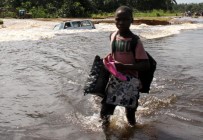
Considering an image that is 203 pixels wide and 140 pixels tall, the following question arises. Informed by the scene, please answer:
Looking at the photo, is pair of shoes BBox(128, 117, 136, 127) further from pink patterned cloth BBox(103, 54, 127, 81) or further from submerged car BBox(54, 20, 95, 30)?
submerged car BBox(54, 20, 95, 30)

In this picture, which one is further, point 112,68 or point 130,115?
point 130,115

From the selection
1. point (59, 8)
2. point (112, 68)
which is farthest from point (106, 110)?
point (59, 8)

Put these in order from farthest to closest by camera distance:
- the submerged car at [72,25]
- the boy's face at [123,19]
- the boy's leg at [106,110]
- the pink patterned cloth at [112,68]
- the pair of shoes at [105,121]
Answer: the submerged car at [72,25] < the pair of shoes at [105,121] < the boy's leg at [106,110] < the pink patterned cloth at [112,68] < the boy's face at [123,19]

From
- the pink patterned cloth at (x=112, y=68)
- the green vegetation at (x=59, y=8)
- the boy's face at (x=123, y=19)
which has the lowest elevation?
the green vegetation at (x=59, y=8)

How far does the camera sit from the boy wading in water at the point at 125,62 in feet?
13.6

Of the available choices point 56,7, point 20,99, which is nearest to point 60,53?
point 20,99

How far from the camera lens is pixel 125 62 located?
4.28 metres

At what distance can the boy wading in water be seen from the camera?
4141 millimetres

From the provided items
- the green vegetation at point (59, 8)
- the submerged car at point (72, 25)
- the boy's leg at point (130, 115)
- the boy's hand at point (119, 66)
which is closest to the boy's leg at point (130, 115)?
the boy's leg at point (130, 115)

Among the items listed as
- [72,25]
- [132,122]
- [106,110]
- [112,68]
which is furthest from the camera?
[72,25]

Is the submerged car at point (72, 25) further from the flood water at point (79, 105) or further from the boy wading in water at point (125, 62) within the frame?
the boy wading in water at point (125, 62)

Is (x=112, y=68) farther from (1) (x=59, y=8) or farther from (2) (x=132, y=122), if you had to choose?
(1) (x=59, y=8)

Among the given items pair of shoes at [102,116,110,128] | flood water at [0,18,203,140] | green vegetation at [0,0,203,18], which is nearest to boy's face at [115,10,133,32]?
pair of shoes at [102,116,110,128]

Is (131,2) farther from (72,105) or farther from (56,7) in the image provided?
(72,105)
